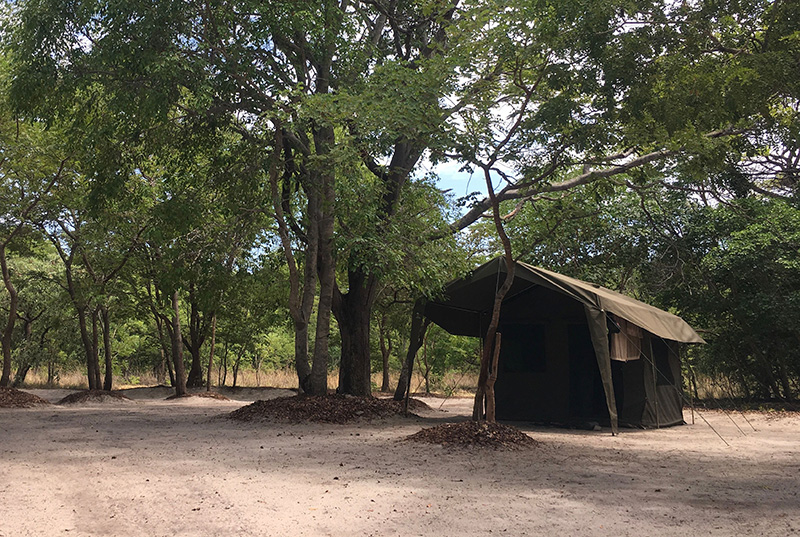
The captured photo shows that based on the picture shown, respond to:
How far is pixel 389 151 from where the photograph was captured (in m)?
12.3

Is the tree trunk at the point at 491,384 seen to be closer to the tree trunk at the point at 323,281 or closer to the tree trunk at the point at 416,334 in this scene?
the tree trunk at the point at 416,334

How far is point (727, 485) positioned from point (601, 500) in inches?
62.0

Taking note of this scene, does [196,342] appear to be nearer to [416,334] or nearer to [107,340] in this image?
[107,340]

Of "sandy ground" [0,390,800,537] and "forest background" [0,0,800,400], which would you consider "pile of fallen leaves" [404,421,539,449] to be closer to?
"sandy ground" [0,390,800,537]

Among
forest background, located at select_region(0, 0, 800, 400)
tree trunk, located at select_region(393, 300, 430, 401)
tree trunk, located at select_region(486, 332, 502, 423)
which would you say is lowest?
tree trunk, located at select_region(486, 332, 502, 423)

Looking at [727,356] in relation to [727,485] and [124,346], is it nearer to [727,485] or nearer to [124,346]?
[727,485]

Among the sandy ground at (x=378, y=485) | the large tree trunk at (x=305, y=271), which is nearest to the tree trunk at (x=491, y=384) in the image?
the sandy ground at (x=378, y=485)

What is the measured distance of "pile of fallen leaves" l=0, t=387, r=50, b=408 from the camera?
14.1 m

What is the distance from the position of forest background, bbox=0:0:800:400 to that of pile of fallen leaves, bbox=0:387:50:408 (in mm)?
2660

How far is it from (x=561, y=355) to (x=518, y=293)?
4.57ft

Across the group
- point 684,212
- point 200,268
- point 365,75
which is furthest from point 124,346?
point 684,212

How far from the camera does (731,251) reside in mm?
15734

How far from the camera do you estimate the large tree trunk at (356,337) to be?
13336 mm

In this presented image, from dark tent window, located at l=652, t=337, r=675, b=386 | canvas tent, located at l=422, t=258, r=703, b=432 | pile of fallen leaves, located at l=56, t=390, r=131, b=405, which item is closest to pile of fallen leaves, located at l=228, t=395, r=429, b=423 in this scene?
canvas tent, located at l=422, t=258, r=703, b=432
